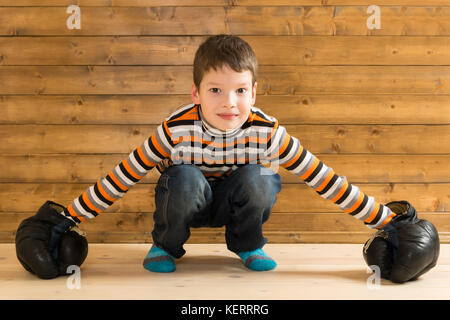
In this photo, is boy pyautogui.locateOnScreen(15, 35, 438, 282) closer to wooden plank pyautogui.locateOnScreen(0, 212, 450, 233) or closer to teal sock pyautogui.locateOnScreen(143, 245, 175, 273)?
teal sock pyautogui.locateOnScreen(143, 245, 175, 273)

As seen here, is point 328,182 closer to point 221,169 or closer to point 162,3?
point 221,169

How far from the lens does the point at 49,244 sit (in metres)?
1.15

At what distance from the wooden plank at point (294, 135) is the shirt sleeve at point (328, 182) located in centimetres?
36

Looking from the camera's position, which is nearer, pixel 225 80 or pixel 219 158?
pixel 225 80

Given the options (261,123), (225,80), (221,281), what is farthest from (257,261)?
(225,80)

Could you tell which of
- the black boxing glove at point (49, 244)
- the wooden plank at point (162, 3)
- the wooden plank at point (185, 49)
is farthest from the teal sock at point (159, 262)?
the wooden plank at point (162, 3)

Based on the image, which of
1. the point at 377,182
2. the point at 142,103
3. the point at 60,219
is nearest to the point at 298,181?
the point at 377,182

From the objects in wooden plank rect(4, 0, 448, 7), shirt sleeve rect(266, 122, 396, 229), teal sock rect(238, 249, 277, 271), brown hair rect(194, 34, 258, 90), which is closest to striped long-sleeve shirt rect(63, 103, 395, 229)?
shirt sleeve rect(266, 122, 396, 229)

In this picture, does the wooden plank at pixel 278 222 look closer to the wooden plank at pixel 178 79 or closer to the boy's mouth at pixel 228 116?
the wooden plank at pixel 178 79

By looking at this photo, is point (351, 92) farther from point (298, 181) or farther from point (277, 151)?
point (277, 151)

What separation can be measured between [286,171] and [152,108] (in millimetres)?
476

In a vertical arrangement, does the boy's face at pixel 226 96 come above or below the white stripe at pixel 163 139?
above

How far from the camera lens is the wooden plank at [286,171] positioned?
158 cm
